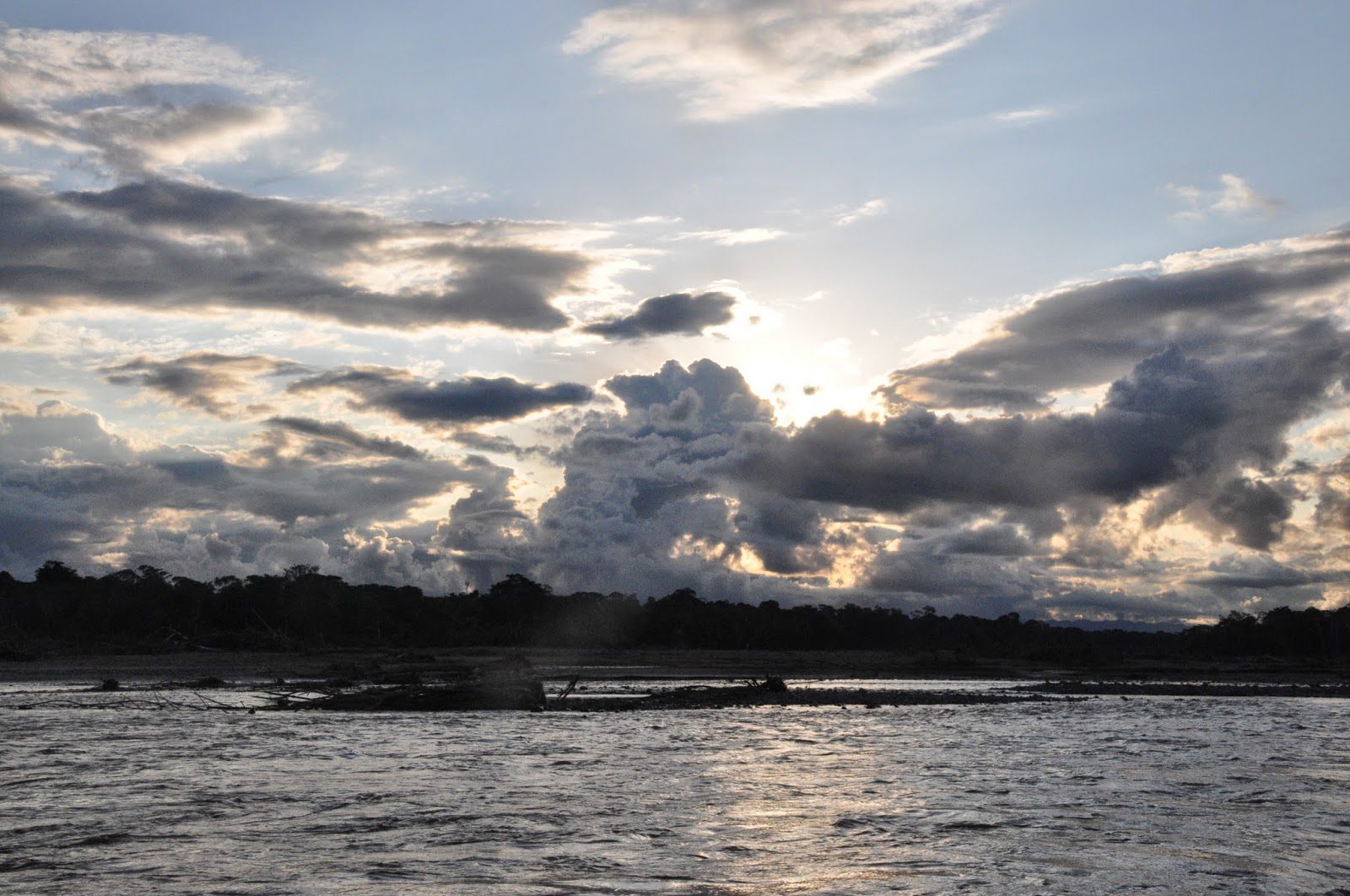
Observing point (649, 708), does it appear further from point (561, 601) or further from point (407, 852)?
point (561, 601)

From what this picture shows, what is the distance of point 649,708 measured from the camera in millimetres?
→ 50125

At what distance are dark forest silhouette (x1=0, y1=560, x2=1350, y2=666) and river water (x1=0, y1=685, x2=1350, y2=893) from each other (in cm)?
6271

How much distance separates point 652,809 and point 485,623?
4537 inches

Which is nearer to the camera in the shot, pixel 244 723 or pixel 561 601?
pixel 244 723

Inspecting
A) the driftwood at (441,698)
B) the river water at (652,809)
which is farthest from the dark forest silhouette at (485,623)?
the river water at (652,809)

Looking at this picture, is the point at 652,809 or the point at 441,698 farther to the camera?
the point at 441,698

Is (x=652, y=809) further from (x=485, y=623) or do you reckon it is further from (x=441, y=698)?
(x=485, y=623)

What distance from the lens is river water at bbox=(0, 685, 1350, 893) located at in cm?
1575

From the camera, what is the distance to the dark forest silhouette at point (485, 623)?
105m

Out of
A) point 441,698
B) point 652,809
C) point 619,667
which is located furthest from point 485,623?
point 652,809

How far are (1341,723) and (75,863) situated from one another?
48.6 meters

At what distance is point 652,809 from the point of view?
71.9 ft

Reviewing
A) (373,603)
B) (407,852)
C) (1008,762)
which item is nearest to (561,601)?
(373,603)

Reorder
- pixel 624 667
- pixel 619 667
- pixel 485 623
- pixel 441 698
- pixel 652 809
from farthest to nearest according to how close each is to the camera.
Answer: pixel 485 623 < pixel 619 667 < pixel 624 667 < pixel 441 698 < pixel 652 809
